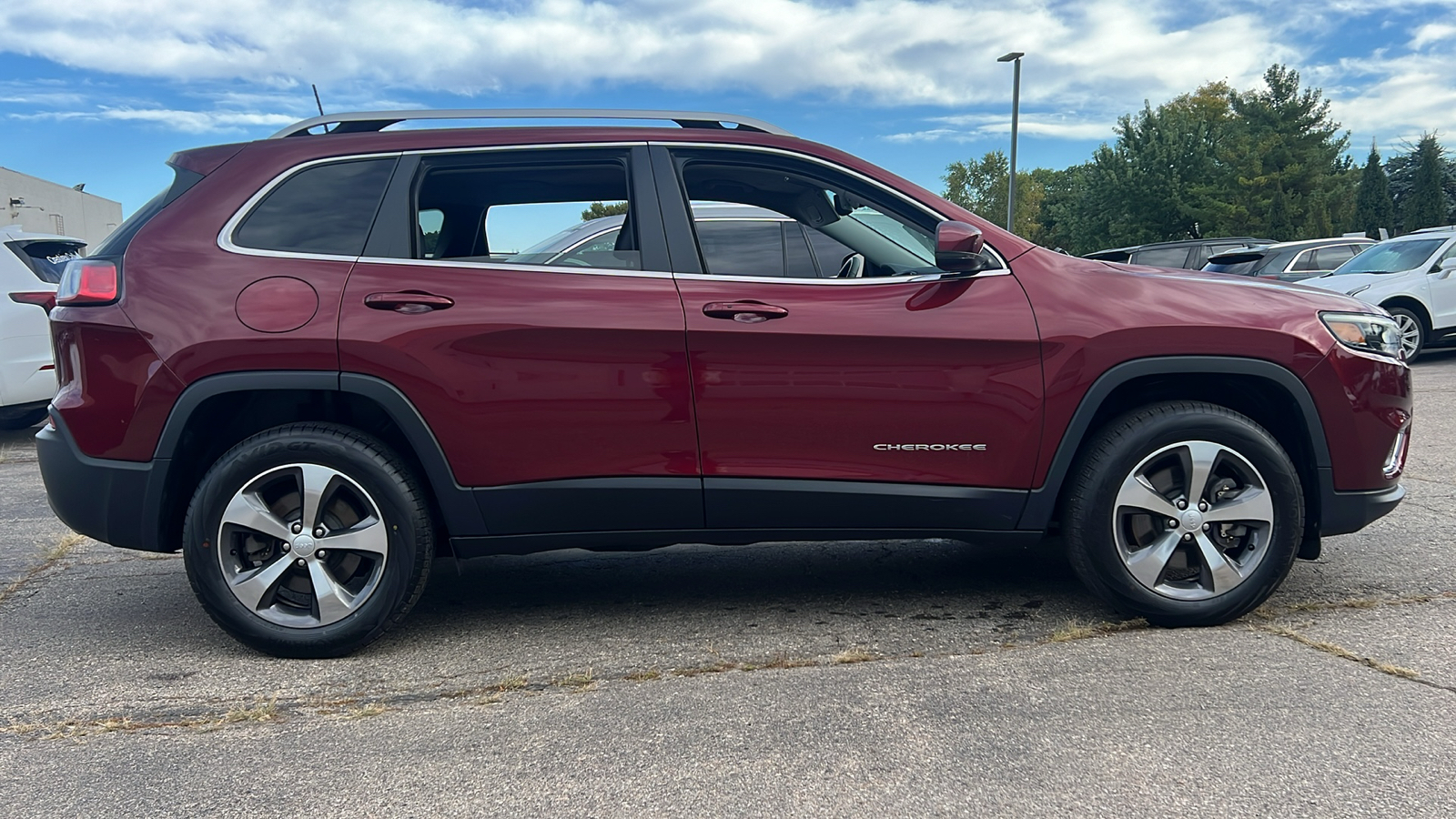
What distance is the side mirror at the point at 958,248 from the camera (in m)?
3.28

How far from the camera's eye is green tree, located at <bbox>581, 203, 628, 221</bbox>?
11.9ft

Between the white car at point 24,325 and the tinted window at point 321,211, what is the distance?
559 centimetres

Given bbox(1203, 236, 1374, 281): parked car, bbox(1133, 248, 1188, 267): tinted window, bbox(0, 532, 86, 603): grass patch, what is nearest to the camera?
bbox(0, 532, 86, 603): grass patch

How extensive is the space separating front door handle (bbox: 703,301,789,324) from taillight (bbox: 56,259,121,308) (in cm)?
189

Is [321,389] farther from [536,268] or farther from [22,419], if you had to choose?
[22,419]

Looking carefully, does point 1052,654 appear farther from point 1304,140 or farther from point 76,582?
point 1304,140

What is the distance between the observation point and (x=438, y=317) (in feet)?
10.9

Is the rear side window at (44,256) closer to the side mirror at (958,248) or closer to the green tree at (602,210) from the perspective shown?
the green tree at (602,210)

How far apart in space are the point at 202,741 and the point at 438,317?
4.53ft

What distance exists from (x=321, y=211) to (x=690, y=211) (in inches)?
47.9

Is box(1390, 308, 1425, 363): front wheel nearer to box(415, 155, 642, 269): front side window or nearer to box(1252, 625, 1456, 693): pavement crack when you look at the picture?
box(1252, 625, 1456, 693): pavement crack

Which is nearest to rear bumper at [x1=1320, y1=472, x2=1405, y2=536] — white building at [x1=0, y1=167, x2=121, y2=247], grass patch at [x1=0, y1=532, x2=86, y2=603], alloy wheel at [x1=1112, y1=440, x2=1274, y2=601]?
alloy wheel at [x1=1112, y1=440, x2=1274, y2=601]

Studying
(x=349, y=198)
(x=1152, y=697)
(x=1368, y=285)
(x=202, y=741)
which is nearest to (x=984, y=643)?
(x=1152, y=697)

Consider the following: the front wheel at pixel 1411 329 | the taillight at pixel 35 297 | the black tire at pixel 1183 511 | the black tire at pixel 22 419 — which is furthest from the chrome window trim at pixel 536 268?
the front wheel at pixel 1411 329
